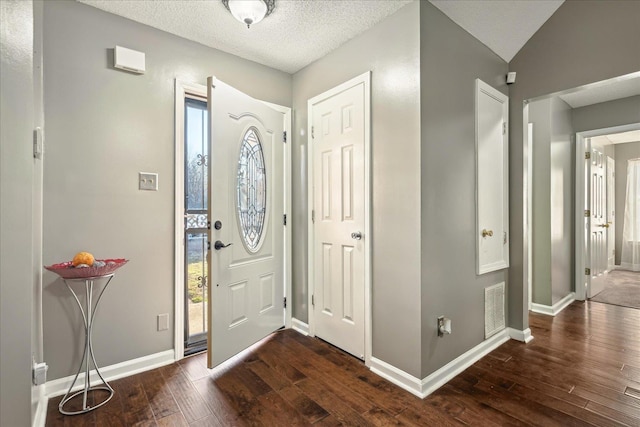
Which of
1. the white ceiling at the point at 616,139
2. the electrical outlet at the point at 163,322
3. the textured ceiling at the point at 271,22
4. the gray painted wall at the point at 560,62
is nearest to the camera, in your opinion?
the textured ceiling at the point at 271,22

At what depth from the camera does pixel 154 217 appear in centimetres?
229

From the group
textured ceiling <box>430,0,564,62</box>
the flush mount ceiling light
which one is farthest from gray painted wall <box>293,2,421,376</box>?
the flush mount ceiling light

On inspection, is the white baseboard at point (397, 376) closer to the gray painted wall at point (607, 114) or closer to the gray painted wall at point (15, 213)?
the gray painted wall at point (15, 213)

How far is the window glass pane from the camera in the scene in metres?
2.61

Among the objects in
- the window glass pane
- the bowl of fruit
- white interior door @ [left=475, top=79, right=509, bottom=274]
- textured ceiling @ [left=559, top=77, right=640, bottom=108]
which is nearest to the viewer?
the bowl of fruit

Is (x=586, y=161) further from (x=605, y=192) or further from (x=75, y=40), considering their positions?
(x=75, y=40)

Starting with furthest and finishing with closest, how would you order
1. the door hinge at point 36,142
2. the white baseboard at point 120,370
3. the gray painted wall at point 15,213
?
the white baseboard at point 120,370 → the door hinge at point 36,142 → the gray painted wall at point 15,213

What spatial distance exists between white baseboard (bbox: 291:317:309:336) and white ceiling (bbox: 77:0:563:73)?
253 centimetres

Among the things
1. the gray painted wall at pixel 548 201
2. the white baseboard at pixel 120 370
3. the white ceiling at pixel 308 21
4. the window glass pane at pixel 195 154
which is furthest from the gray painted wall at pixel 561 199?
the white baseboard at pixel 120 370

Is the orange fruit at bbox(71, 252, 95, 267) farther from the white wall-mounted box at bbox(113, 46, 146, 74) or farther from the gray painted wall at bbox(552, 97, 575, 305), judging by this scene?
the gray painted wall at bbox(552, 97, 575, 305)

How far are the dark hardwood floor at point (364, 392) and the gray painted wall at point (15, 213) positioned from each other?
2.60ft

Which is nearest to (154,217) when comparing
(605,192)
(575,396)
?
(575,396)

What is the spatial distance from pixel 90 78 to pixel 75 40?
24cm

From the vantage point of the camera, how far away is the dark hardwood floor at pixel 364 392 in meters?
1.72
